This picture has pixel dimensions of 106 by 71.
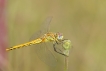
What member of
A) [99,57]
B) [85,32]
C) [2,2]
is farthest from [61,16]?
[2,2]

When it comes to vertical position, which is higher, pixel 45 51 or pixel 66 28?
pixel 66 28

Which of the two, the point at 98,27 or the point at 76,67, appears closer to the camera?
the point at 76,67

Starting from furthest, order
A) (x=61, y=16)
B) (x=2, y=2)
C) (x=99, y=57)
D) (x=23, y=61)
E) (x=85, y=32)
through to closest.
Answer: (x=61, y=16), (x=85, y=32), (x=99, y=57), (x=23, y=61), (x=2, y=2)

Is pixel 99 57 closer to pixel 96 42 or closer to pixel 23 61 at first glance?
pixel 96 42

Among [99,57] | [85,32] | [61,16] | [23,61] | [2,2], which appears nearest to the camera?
[2,2]

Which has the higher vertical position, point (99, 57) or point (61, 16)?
point (61, 16)

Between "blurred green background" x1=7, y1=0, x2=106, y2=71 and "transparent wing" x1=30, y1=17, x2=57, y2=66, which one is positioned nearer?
"transparent wing" x1=30, y1=17, x2=57, y2=66

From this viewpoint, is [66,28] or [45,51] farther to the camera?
[66,28]

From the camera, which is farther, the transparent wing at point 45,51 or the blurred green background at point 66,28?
the blurred green background at point 66,28
